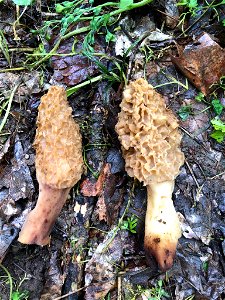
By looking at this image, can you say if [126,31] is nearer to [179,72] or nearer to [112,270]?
[179,72]

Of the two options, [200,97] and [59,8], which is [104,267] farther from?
[59,8]

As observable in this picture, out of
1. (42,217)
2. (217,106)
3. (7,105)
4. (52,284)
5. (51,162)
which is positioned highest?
(217,106)

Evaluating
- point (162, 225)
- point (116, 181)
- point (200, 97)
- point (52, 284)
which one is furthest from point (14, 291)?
point (200, 97)

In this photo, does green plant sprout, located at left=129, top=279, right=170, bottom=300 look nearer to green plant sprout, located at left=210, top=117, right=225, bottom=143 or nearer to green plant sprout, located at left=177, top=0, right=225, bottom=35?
green plant sprout, located at left=210, top=117, right=225, bottom=143

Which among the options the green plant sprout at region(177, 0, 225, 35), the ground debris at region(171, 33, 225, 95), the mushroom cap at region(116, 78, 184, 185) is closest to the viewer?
the mushroom cap at region(116, 78, 184, 185)

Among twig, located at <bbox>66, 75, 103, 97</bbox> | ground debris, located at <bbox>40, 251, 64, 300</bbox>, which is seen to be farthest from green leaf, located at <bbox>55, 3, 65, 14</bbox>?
ground debris, located at <bbox>40, 251, 64, 300</bbox>

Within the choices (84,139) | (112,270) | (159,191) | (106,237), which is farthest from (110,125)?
(112,270)
